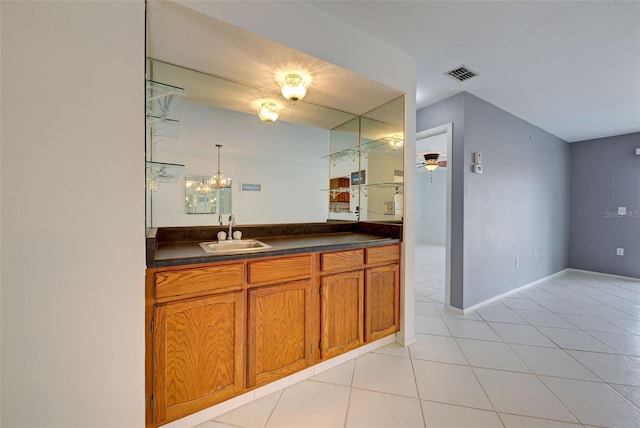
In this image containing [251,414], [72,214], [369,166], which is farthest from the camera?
[369,166]

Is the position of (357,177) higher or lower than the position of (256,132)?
lower

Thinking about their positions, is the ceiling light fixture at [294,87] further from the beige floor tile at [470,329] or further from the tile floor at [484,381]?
the beige floor tile at [470,329]

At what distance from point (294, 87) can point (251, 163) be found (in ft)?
2.87

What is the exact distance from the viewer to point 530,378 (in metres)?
1.78

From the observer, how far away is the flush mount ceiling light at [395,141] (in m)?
2.30

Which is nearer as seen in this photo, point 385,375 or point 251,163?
point 385,375

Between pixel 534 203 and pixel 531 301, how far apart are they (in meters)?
1.59

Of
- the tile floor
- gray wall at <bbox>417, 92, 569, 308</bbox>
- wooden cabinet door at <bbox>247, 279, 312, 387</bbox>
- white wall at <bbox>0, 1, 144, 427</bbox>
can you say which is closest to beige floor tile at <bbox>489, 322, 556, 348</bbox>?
the tile floor

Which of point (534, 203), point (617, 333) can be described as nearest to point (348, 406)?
point (617, 333)

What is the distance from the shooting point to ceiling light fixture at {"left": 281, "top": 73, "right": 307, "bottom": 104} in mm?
1817

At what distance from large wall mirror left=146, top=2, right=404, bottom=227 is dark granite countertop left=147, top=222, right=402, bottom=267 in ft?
0.50

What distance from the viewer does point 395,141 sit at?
7.82ft

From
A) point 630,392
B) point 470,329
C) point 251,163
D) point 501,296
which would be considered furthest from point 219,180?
point 501,296

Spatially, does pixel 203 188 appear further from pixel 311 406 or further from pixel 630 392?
pixel 630 392
